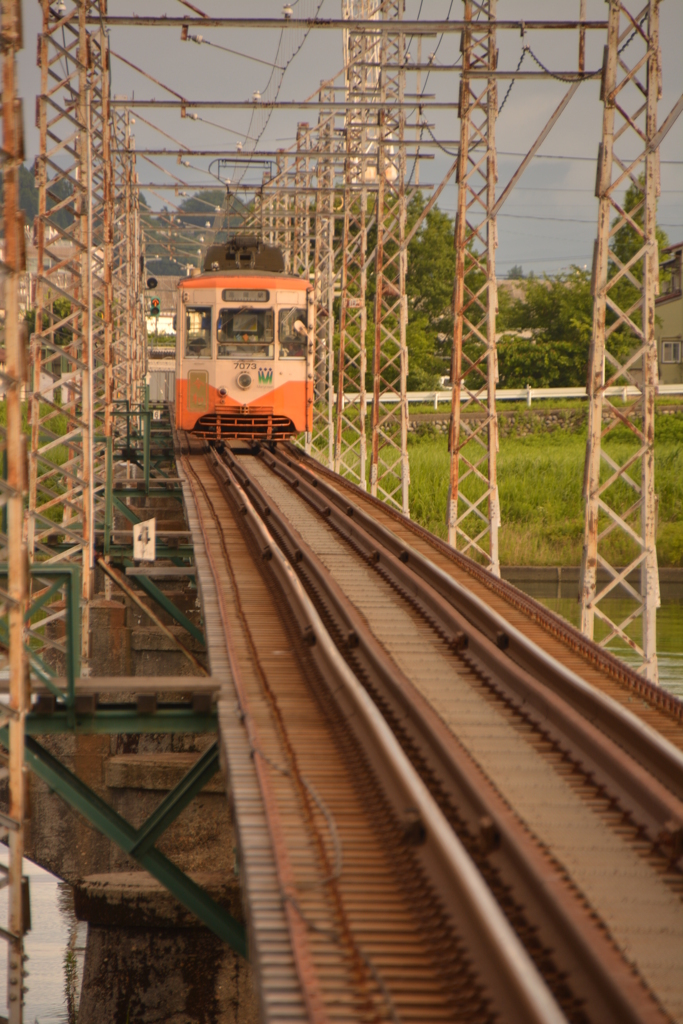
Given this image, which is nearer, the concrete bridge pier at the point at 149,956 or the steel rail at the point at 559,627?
the steel rail at the point at 559,627

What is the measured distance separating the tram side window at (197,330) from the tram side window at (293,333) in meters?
1.35

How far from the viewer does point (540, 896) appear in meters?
4.67

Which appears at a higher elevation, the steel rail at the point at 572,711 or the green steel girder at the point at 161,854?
the steel rail at the point at 572,711

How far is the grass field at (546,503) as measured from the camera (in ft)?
112

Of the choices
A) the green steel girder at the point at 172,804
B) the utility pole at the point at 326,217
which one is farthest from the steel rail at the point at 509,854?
the utility pole at the point at 326,217

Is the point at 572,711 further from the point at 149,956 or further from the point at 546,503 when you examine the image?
the point at 546,503


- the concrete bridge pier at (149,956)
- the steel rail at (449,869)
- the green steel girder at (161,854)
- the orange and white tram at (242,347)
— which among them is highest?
the orange and white tram at (242,347)

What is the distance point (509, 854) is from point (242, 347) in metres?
16.6

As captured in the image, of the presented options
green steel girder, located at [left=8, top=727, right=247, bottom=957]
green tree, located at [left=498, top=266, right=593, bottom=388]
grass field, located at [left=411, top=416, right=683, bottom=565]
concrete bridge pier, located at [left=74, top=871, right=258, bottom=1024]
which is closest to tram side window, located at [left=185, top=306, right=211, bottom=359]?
concrete bridge pier, located at [left=74, top=871, right=258, bottom=1024]

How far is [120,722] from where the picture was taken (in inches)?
309

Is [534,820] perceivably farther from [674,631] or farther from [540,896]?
[674,631]

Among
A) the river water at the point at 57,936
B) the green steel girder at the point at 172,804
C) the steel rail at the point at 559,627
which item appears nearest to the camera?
the green steel girder at the point at 172,804

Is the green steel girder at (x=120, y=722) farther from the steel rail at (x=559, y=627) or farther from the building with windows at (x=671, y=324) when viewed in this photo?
the building with windows at (x=671, y=324)

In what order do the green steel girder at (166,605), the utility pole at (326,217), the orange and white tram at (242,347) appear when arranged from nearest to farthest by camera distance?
1. the green steel girder at (166,605)
2. the orange and white tram at (242,347)
3. the utility pole at (326,217)
